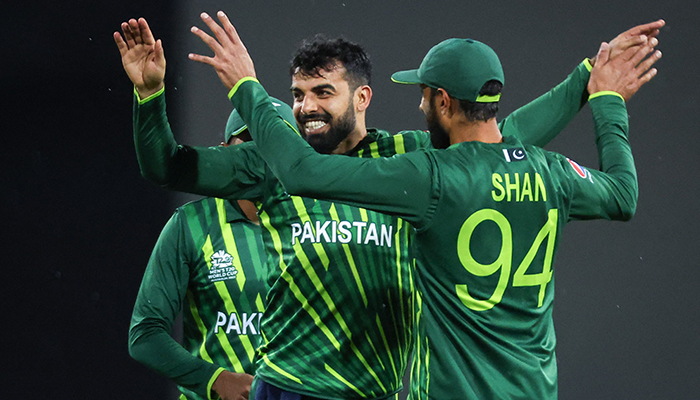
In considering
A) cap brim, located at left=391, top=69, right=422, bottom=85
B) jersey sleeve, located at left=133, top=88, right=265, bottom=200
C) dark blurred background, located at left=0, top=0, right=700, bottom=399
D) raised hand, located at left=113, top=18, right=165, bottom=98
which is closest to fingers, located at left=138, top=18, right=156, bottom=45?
raised hand, located at left=113, top=18, right=165, bottom=98

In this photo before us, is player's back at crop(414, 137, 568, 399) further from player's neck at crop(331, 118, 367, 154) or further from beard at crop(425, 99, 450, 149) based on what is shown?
player's neck at crop(331, 118, 367, 154)

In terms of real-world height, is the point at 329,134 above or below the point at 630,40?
below

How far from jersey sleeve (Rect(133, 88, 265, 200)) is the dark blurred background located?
74.8 inches

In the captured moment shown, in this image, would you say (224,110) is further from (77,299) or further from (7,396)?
(7,396)

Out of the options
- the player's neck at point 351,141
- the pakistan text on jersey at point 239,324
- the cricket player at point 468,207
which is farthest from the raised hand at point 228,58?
the pakistan text on jersey at point 239,324

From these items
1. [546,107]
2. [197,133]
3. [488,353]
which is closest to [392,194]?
[488,353]

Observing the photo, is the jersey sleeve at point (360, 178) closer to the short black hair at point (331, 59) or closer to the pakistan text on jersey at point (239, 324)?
the short black hair at point (331, 59)

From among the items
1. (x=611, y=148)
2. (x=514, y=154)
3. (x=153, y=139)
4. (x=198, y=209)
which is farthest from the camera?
(x=198, y=209)

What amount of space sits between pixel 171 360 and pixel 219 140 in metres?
1.78

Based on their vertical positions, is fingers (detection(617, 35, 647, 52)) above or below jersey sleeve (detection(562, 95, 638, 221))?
above

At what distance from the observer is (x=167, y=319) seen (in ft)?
7.86

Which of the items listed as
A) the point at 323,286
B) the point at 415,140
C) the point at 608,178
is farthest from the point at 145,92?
the point at 608,178

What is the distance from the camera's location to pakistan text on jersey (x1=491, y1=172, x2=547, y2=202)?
1.68 m

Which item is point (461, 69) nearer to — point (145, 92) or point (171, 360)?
point (145, 92)
